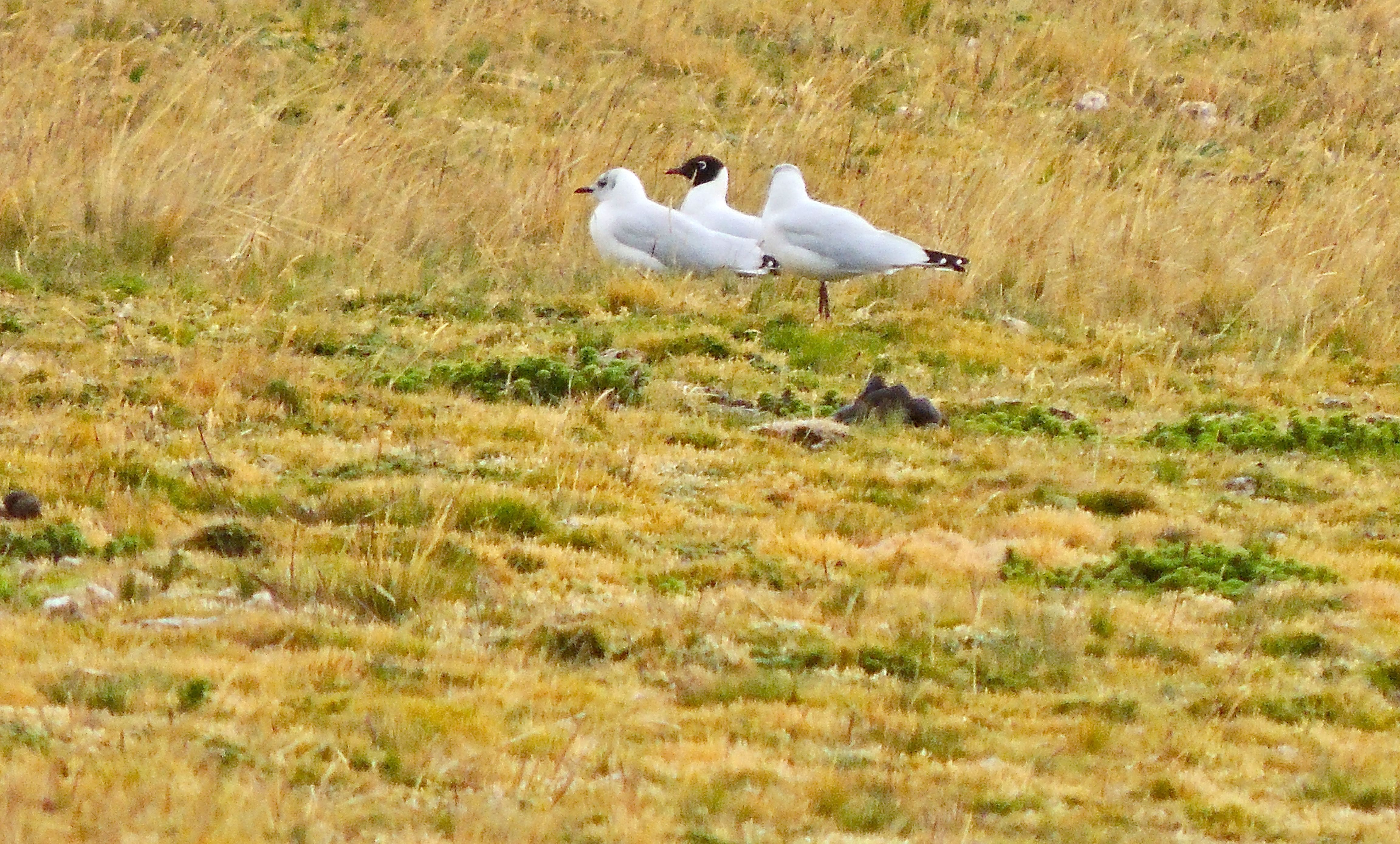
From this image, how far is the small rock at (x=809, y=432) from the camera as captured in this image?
8.55 metres

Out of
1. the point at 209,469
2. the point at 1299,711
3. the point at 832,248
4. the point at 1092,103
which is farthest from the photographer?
the point at 1092,103

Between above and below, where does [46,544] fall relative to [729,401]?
above

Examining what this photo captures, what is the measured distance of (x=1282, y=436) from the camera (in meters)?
9.21

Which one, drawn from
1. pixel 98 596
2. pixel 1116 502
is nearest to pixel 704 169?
pixel 1116 502

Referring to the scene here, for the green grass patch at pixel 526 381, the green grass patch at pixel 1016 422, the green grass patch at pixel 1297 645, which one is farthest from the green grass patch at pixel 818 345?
the green grass patch at pixel 1297 645

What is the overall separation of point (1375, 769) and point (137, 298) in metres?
7.10

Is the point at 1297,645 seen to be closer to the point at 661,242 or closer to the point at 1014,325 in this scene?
the point at 1014,325

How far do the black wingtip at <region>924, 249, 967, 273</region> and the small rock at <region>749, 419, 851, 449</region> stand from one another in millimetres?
2991

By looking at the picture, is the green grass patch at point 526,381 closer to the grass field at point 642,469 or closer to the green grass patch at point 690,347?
the grass field at point 642,469

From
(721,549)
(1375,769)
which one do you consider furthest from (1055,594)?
(1375,769)

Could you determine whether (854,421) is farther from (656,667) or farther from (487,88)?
(487,88)

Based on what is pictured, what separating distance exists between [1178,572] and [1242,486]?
1.81 metres

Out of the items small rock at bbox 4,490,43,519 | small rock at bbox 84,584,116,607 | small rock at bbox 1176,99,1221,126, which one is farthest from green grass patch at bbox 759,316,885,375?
small rock at bbox 1176,99,1221,126

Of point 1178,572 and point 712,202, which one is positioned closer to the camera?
point 1178,572
